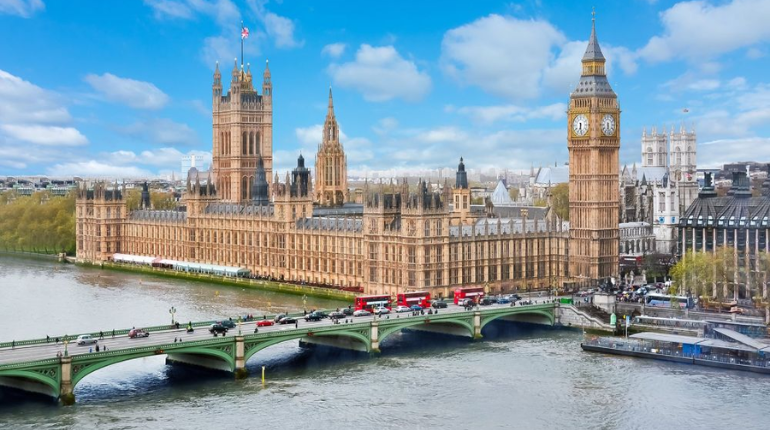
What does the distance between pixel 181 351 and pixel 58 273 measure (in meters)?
71.1

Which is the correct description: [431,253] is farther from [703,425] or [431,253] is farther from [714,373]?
[703,425]

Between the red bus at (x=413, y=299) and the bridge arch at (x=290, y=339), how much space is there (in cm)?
1053

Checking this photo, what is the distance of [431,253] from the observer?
97.6 meters

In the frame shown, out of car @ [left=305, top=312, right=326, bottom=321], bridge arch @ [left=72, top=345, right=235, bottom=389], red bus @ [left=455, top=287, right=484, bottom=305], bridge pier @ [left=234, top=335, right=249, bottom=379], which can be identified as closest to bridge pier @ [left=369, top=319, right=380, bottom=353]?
car @ [left=305, top=312, right=326, bottom=321]

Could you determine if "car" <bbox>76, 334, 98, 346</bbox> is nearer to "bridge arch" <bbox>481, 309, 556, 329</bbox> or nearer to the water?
the water

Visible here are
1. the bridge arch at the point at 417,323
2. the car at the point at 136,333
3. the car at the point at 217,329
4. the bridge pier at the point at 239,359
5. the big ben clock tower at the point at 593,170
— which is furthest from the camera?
the big ben clock tower at the point at 593,170

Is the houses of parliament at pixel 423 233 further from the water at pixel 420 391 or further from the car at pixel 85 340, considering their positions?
the car at pixel 85 340

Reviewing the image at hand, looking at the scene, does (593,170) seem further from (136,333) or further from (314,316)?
(136,333)

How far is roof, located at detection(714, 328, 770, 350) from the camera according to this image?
240 feet

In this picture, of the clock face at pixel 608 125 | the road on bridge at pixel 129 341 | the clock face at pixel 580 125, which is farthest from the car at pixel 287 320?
the clock face at pixel 608 125

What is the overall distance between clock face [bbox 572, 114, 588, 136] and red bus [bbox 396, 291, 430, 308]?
26506 millimetres

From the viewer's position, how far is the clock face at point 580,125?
10631 centimetres

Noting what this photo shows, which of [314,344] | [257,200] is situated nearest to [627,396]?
[314,344]

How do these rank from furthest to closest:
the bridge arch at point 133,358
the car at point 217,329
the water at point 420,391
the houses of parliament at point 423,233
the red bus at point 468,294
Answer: the houses of parliament at point 423,233
the red bus at point 468,294
the car at point 217,329
the bridge arch at point 133,358
the water at point 420,391
